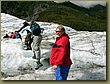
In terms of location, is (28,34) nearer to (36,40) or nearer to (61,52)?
(36,40)

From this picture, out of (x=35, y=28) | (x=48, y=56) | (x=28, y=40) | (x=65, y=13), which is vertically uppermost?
(x=65, y=13)

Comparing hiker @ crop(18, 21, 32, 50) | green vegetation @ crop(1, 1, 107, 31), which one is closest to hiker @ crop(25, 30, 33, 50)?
hiker @ crop(18, 21, 32, 50)

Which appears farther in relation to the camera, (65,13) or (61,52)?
(65,13)

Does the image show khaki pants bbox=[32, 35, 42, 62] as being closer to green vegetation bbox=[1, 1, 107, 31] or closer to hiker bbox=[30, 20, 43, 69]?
hiker bbox=[30, 20, 43, 69]

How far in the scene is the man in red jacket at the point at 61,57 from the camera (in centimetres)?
403

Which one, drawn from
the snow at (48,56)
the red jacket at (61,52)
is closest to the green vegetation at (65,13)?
the snow at (48,56)

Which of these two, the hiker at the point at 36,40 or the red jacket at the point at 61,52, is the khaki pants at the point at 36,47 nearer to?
the hiker at the point at 36,40

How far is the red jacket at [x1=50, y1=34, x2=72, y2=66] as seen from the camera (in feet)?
13.2

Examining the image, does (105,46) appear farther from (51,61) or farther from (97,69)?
(51,61)

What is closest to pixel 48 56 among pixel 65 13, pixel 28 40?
pixel 28 40

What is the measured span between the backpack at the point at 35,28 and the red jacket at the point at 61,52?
0.25m

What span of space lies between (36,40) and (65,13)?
476 mm

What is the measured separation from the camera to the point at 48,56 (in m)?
4.06

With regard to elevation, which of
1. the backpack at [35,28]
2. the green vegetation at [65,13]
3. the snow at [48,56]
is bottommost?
the snow at [48,56]
